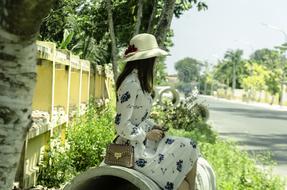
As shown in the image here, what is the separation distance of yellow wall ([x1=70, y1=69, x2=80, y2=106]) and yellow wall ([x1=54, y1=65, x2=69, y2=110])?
1270 mm

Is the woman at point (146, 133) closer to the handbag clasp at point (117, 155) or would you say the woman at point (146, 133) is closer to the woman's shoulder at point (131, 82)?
the woman's shoulder at point (131, 82)

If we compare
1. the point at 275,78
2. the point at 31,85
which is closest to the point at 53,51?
the point at 31,85

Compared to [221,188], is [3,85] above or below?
above

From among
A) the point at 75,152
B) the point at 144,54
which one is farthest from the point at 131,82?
the point at 75,152

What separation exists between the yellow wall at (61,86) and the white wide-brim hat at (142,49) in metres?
4.20

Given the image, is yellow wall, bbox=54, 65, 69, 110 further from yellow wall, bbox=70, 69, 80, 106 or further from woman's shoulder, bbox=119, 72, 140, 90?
woman's shoulder, bbox=119, 72, 140, 90

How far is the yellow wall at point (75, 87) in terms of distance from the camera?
10972mm

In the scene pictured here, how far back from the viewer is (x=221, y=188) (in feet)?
23.1

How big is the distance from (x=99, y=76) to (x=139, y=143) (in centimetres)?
1279

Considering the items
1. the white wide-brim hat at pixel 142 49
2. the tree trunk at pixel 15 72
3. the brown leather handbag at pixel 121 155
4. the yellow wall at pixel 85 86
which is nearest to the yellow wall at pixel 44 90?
the white wide-brim hat at pixel 142 49

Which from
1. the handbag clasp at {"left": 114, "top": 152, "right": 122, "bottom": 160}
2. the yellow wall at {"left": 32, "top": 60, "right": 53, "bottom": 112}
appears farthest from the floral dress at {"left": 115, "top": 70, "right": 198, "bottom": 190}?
the yellow wall at {"left": 32, "top": 60, "right": 53, "bottom": 112}

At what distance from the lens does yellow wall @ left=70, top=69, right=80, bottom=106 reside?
36.0 ft

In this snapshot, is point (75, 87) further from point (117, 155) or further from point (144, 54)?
point (117, 155)

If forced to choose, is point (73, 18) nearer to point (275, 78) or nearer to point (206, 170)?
point (206, 170)
